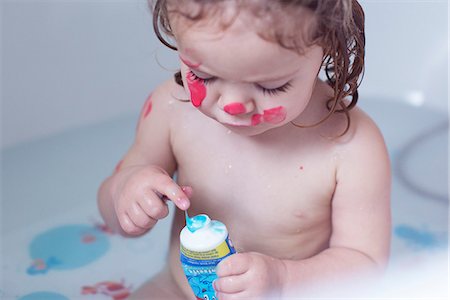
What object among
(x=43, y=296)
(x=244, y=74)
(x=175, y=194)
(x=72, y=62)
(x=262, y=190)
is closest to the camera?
(x=244, y=74)

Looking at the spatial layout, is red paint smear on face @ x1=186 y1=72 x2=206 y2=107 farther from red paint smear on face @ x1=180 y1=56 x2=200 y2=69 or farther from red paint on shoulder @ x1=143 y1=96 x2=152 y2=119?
red paint on shoulder @ x1=143 y1=96 x2=152 y2=119

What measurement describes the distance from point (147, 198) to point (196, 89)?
155 mm

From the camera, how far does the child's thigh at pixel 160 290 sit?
102 centimetres

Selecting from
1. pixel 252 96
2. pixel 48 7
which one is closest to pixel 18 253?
pixel 48 7

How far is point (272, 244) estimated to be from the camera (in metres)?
0.97

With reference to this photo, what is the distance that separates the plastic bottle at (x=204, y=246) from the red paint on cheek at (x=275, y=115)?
0.12m

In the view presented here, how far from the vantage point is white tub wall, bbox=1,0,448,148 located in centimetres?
144

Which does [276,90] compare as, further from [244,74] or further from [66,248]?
[66,248]

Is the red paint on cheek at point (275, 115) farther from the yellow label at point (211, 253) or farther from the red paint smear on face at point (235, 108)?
the yellow label at point (211, 253)

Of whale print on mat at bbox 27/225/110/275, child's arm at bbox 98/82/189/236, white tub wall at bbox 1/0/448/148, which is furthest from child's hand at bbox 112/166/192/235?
white tub wall at bbox 1/0/448/148

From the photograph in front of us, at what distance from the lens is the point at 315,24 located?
736 millimetres

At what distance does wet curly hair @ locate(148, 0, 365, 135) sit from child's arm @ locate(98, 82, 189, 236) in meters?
0.17

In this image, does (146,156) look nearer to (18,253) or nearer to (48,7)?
(18,253)

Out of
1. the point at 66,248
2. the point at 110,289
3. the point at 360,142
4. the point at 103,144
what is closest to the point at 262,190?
the point at 360,142
